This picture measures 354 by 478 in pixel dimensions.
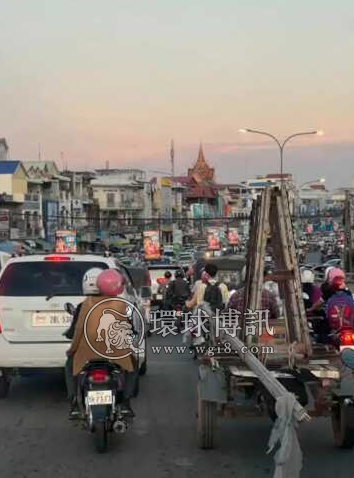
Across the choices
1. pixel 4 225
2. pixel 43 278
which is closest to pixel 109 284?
pixel 43 278

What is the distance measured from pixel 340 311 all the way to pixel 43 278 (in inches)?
146

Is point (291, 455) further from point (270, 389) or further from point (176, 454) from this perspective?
point (176, 454)

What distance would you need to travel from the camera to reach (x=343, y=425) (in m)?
7.00

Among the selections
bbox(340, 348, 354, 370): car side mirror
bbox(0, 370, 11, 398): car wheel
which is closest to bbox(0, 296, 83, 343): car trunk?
bbox(0, 370, 11, 398): car wheel

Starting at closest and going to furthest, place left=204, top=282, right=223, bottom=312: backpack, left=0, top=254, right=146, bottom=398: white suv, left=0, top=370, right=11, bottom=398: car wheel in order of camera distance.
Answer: left=0, top=254, right=146, bottom=398: white suv < left=0, top=370, right=11, bottom=398: car wheel < left=204, top=282, right=223, bottom=312: backpack

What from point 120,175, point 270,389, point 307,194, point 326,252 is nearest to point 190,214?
point 120,175

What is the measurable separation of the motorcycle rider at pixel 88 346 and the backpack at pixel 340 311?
2.16 m

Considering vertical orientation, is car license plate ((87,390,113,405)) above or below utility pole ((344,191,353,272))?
below

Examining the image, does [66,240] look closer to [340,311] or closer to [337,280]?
[337,280]

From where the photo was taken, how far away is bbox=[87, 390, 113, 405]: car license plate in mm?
6969

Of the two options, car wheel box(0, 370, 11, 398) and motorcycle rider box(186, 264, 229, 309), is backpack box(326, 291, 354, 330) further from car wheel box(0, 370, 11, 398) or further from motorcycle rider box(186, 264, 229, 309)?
Answer: motorcycle rider box(186, 264, 229, 309)

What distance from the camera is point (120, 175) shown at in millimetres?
116250

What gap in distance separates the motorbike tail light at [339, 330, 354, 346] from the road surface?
0.92 m

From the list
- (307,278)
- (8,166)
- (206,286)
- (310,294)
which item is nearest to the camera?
(310,294)
